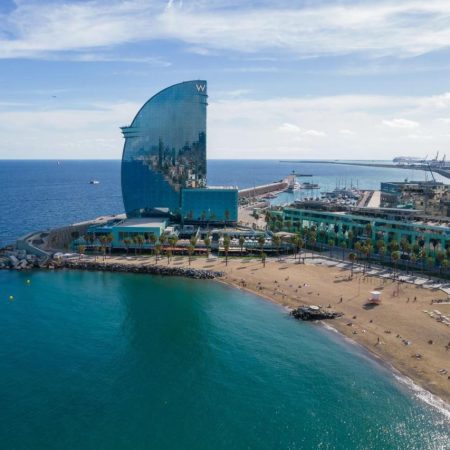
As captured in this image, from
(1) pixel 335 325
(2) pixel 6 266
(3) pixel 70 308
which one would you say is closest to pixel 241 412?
(1) pixel 335 325

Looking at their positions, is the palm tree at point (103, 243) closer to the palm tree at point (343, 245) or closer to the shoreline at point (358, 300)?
the shoreline at point (358, 300)

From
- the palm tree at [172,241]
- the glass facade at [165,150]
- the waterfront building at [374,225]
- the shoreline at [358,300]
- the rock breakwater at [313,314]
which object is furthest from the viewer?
the glass facade at [165,150]

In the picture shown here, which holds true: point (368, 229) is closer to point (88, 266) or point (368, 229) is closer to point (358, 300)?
point (358, 300)

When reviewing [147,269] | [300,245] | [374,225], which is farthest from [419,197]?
[147,269]

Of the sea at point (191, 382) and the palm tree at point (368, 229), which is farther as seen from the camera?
the palm tree at point (368, 229)

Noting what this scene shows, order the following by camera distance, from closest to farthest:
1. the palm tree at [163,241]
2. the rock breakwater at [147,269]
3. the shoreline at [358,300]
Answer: the shoreline at [358,300]
the rock breakwater at [147,269]
the palm tree at [163,241]

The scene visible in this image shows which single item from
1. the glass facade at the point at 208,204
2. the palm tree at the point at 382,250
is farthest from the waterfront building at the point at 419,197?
the glass facade at the point at 208,204
